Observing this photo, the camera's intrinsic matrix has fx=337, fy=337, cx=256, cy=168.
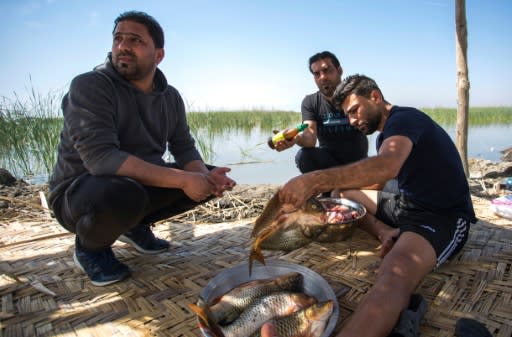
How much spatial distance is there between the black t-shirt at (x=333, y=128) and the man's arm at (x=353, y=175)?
1946 millimetres

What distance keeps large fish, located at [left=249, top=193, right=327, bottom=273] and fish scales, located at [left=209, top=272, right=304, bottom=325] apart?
136mm

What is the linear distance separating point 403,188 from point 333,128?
1784 mm

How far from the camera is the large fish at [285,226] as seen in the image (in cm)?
201

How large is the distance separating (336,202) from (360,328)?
71.2 inches

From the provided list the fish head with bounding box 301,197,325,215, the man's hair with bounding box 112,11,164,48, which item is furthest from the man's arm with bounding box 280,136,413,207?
the man's hair with bounding box 112,11,164,48

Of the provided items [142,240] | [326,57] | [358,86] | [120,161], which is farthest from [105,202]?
[326,57]

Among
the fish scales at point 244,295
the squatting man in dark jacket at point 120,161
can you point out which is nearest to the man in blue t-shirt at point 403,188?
the fish scales at point 244,295

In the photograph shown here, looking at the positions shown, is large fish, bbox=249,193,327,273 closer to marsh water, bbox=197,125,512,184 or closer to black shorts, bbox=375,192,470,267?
black shorts, bbox=375,192,470,267

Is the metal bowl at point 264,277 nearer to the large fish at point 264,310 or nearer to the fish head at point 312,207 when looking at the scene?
the large fish at point 264,310

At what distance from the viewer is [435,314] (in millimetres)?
1863

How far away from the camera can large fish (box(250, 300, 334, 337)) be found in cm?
150

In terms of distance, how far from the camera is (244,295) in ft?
6.01

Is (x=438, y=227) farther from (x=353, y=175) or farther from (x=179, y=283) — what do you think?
(x=179, y=283)

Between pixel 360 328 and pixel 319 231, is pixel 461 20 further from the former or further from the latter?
pixel 360 328
